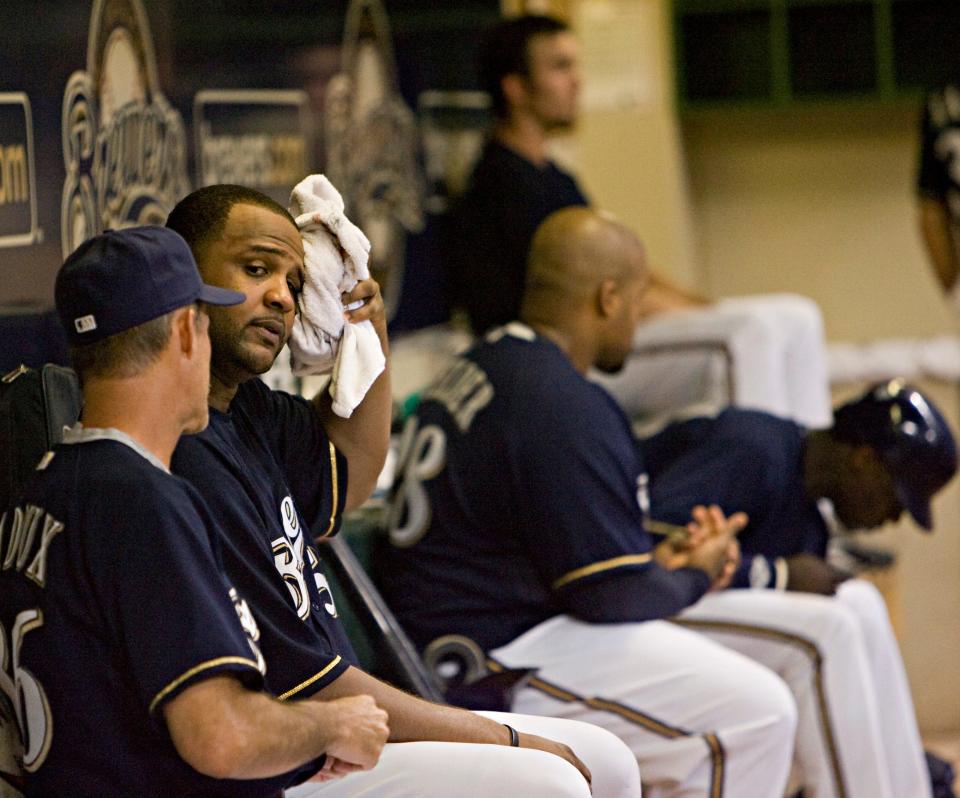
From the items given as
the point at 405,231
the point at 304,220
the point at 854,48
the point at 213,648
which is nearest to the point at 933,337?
the point at 854,48

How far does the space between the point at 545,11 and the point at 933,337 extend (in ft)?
6.51

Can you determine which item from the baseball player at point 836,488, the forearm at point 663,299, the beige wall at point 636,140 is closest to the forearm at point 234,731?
the baseball player at point 836,488

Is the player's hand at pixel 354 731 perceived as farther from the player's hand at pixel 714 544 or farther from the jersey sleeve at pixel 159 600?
the player's hand at pixel 714 544

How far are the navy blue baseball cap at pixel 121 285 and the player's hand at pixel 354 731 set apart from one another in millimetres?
440

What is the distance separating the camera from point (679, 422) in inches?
137

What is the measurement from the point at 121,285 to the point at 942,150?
3744 millimetres

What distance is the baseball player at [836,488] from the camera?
10.2 feet

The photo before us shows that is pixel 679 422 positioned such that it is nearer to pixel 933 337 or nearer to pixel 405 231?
pixel 405 231

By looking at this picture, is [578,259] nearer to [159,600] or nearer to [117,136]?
[117,136]

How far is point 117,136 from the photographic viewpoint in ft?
8.16

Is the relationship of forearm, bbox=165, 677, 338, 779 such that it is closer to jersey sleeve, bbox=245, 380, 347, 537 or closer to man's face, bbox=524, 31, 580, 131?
jersey sleeve, bbox=245, 380, 347, 537

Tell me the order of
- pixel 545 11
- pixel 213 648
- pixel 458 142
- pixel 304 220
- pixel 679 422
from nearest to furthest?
pixel 213 648, pixel 304 220, pixel 679 422, pixel 458 142, pixel 545 11

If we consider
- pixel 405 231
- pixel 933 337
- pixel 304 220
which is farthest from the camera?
pixel 933 337

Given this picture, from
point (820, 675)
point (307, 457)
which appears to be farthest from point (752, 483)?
point (307, 457)
